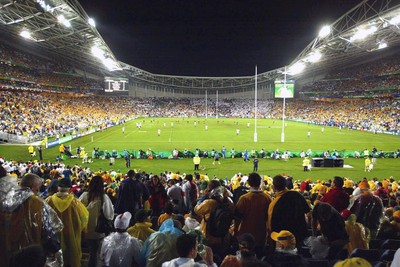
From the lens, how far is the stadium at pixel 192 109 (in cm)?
2456

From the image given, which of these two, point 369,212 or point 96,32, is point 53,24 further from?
point 369,212

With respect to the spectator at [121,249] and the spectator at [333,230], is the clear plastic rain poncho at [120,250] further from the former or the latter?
the spectator at [333,230]

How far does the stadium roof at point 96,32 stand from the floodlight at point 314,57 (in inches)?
9.7

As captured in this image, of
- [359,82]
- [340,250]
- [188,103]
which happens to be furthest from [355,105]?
[340,250]

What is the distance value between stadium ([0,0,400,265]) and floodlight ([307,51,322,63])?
22 cm

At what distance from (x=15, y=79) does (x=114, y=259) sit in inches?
2144

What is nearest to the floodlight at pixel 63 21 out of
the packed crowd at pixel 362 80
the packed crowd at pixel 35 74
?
the packed crowd at pixel 35 74

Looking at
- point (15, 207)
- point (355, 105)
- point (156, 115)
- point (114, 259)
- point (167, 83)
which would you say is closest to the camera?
point (15, 207)

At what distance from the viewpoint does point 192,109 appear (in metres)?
101

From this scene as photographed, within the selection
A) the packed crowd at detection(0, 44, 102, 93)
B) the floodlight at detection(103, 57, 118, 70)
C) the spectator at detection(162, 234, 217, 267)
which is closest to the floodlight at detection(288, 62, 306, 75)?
the floodlight at detection(103, 57, 118, 70)

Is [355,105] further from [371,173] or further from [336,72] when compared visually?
[371,173]

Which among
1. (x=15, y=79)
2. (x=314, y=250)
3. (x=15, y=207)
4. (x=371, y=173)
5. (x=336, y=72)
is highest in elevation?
(x=336, y=72)

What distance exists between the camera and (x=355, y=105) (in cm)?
7225

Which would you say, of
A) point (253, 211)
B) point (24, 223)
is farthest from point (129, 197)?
point (24, 223)
